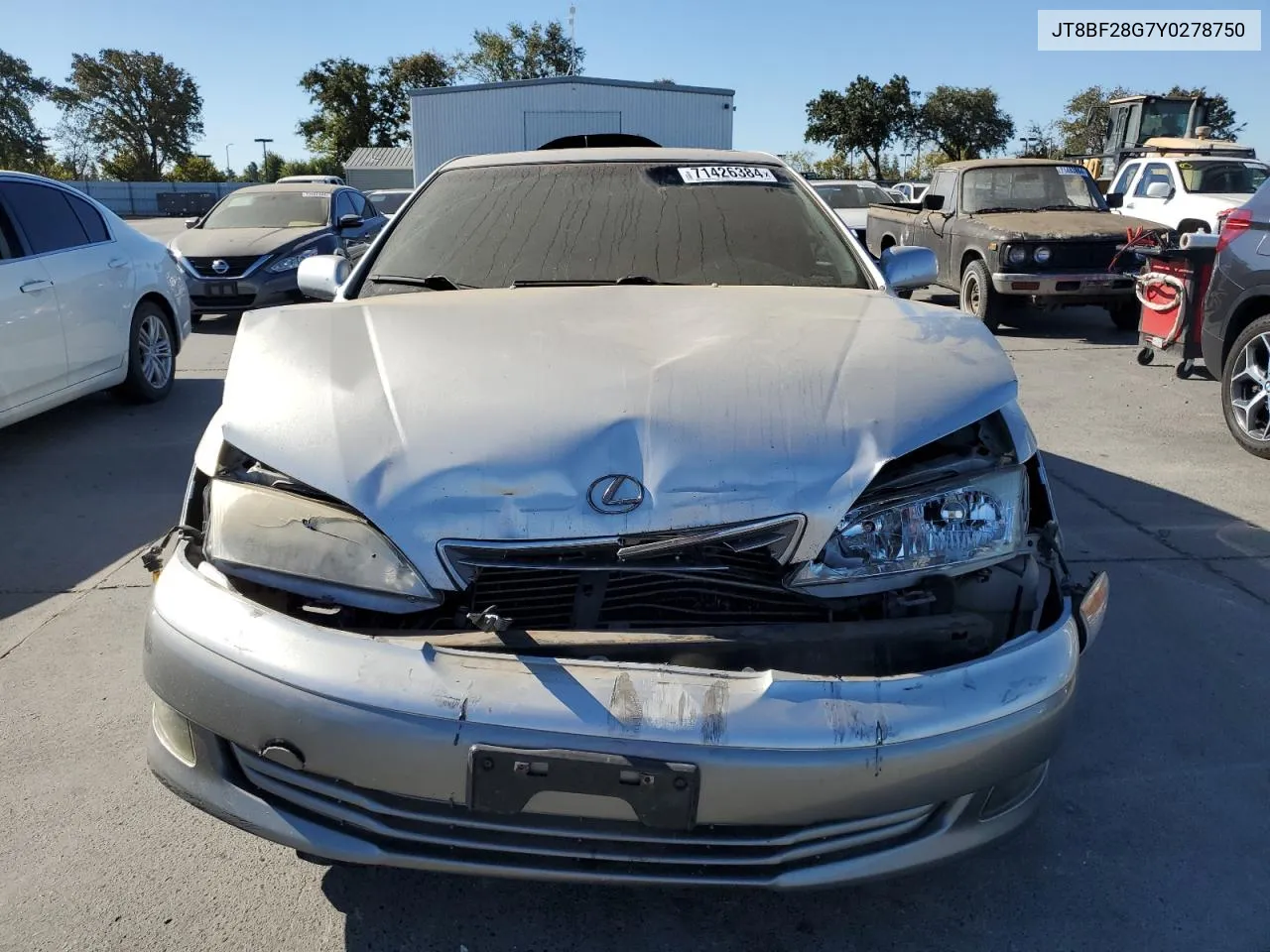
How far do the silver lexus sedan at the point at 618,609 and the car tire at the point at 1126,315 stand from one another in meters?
8.81

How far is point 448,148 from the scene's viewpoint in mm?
19016

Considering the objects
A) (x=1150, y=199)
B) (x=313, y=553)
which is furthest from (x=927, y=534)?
(x=1150, y=199)

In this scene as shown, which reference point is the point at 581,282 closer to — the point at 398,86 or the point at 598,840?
the point at 598,840

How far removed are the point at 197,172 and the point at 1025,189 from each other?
6524 cm

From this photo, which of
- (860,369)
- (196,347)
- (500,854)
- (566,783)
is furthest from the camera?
(196,347)

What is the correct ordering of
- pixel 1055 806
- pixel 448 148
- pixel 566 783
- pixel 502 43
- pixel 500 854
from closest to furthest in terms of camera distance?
pixel 566 783 < pixel 500 854 < pixel 1055 806 < pixel 448 148 < pixel 502 43

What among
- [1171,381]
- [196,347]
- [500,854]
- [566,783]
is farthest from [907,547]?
[196,347]

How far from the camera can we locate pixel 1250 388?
548 cm

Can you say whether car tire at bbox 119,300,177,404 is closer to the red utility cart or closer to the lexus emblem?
the lexus emblem

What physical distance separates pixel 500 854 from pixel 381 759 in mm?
278

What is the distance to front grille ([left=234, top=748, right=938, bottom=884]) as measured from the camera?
1623 millimetres

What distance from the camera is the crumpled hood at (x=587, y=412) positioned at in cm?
179

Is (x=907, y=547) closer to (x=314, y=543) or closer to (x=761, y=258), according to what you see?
(x=314, y=543)

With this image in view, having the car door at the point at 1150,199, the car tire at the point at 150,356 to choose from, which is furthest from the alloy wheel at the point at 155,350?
Answer: the car door at the point at 1150,199
